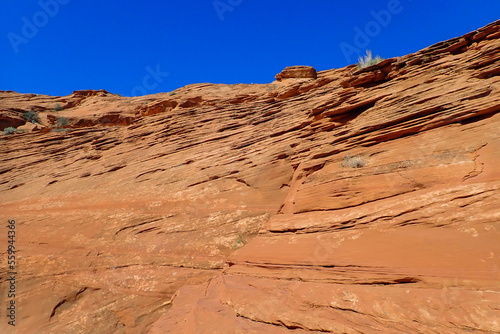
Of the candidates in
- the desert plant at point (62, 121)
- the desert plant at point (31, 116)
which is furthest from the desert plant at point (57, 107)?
the desert plant at point (62, 121)

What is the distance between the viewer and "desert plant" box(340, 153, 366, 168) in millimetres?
7125

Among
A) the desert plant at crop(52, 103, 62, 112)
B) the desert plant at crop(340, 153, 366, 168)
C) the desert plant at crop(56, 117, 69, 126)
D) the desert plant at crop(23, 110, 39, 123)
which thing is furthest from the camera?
the desert plant at crop(52, 103, 62, 112)

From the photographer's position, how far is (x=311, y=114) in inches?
431

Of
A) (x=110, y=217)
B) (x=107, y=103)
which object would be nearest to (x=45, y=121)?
(x=107, y=103)

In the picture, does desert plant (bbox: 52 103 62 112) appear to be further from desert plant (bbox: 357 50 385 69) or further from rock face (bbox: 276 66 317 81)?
desert plant (bbox: 357 50 385 69)

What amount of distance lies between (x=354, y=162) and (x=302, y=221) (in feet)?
7.39

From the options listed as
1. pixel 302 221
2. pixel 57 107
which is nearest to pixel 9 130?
pixel 57 107

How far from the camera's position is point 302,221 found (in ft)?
20.7

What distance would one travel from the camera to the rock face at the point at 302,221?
3.92m

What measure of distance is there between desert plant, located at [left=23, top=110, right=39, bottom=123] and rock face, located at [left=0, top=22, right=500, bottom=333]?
46.6 feet

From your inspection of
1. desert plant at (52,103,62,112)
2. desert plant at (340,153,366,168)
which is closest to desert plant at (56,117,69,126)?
desert plant at (52,103,62,112)

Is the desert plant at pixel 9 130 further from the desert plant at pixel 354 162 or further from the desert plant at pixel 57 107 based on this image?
the desert plant at pixel 354 162

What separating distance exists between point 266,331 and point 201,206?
556 cm

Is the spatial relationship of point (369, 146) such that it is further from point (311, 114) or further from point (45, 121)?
point (45, 121)
